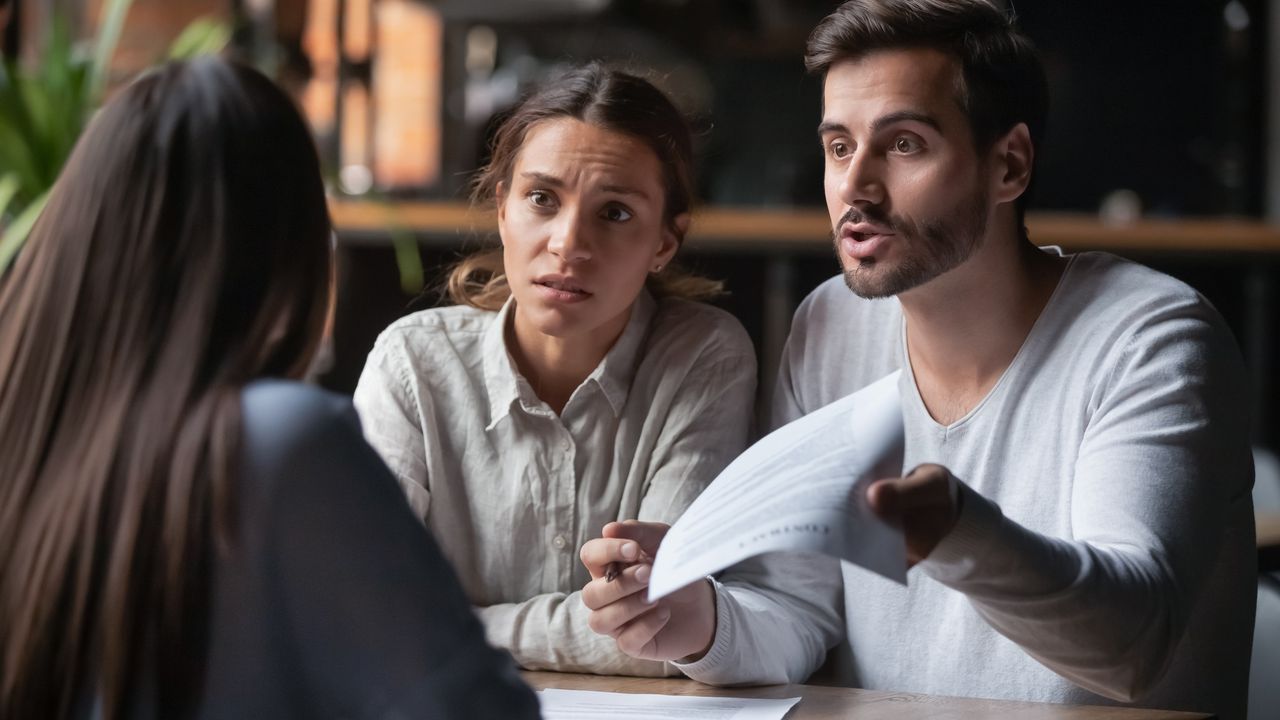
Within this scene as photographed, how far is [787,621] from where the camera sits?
1291 millimetres

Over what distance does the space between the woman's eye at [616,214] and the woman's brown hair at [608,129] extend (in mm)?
69

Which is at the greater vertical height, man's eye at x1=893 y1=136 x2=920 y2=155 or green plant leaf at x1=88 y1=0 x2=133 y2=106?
green plant leaf at x1=88 y1=0 x2=133 y2=106

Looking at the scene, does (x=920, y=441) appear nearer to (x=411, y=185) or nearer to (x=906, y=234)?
(x=906, y=234)

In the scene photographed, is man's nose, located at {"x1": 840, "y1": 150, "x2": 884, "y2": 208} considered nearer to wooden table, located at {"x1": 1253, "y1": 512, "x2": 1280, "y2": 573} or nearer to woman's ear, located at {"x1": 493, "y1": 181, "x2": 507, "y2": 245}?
woman's ear, located at {"x1": 493, "y1": 181, "x2": 507, "y2": 245}

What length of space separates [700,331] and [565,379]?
0.15 meters

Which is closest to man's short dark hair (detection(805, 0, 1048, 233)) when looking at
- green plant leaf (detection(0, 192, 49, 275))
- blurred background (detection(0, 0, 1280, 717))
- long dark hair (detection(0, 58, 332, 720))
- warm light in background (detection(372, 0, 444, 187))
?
long dark hair (detection(0, 58, 332, 720))

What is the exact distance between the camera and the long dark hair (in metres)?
0.73

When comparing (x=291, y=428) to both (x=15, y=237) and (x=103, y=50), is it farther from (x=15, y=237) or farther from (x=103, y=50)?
(x=103, y=50)

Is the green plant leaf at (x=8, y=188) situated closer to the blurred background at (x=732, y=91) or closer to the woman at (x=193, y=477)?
the woman at (x=193, y=477)

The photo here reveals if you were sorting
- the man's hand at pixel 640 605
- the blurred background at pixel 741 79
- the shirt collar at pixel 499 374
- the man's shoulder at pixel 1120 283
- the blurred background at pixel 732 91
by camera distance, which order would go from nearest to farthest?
1. the man's hand at pixel 640 605
2. the man's shoulder at pixel 1120 283
3. the shirt collar at pixel 499 374
4. the blurred background at pixel 732 91
5. the blurred background at pixel 741 79

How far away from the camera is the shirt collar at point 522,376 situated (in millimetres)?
1377

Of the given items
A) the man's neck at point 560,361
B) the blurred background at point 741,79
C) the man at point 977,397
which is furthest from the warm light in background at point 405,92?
the man at point 977,397

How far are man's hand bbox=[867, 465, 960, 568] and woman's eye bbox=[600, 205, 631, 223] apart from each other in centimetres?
51

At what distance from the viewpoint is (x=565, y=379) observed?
4.66ft
